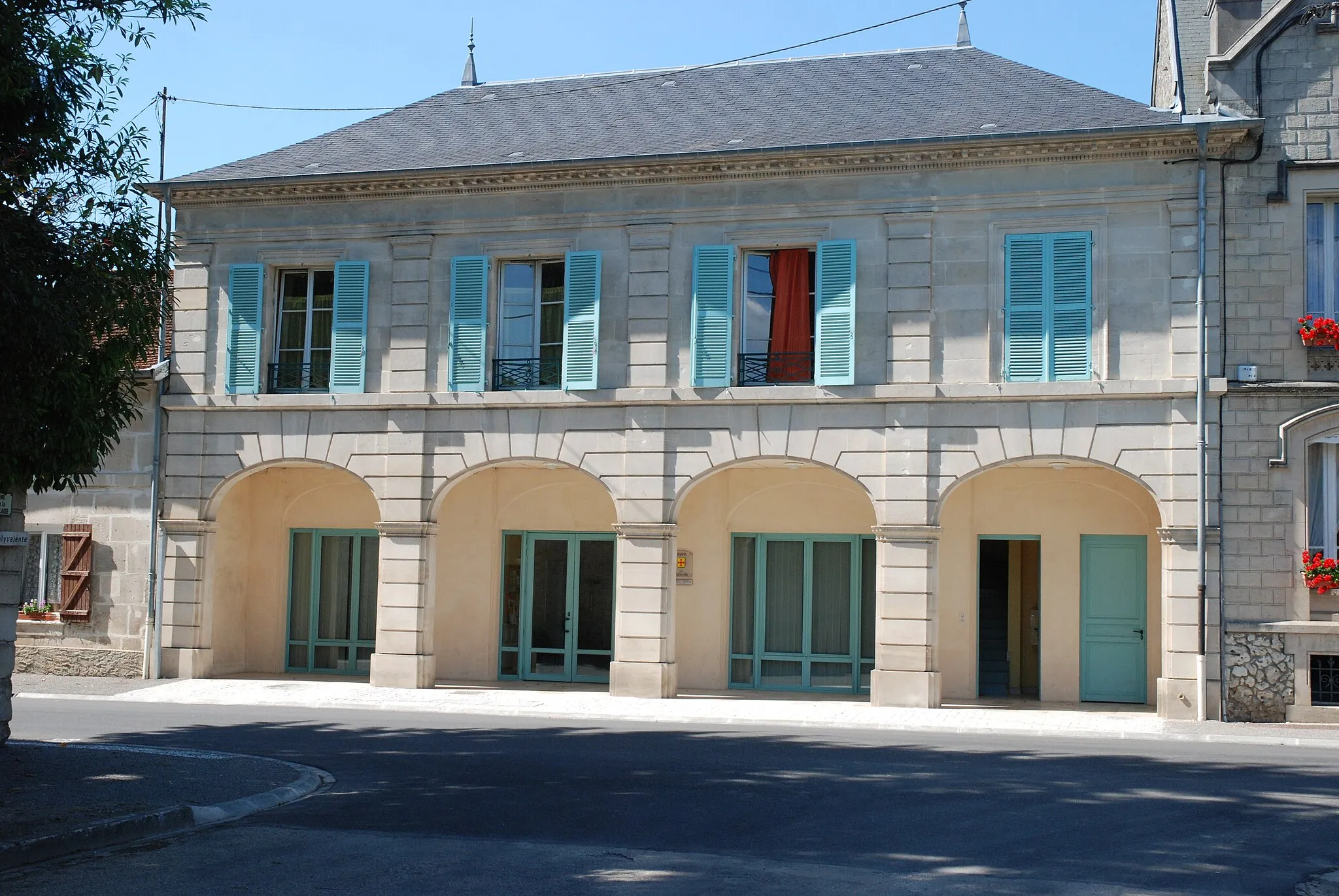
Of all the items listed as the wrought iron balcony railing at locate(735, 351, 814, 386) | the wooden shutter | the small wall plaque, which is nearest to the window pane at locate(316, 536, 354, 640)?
the wooden shutter

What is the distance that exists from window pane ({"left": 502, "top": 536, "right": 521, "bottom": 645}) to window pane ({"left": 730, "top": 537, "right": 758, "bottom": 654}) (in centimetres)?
332

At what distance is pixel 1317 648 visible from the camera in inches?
623

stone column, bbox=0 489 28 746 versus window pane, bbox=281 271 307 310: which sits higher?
window pane, bbox=281 271 307 310

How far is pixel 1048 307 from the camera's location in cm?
1691

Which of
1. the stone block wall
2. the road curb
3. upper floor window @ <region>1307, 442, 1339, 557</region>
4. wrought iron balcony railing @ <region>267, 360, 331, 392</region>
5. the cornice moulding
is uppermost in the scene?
the cornice moulding

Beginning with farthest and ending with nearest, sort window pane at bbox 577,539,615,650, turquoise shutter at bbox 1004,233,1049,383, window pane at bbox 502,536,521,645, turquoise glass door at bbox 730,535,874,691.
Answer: window pane at bbox 502,536,521,645
window pane at bbox 577,539,615,650
turquoise glass door at bbox 730,535,874,691
turquoise shutter at bbox 1004,233,1049,383

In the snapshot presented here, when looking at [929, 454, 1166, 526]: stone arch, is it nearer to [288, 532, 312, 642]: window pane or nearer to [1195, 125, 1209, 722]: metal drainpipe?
[1195, 125, 1209, 722]: metal drainpipe

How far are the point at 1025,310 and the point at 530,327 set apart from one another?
6.81m

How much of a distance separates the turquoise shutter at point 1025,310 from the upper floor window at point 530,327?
6.11 m

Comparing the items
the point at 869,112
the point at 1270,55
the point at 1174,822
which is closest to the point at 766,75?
the point at 869,112

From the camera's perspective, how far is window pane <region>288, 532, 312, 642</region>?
21250 millimetres

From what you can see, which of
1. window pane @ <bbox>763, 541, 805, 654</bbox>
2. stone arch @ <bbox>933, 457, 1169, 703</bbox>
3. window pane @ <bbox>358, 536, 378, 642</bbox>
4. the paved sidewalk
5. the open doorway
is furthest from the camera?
window pane @ <bbox>358, 536, 378, 642</bbox>

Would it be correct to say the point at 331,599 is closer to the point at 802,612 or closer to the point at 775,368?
the point at 802,612

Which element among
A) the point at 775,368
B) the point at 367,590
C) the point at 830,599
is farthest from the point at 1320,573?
the point at 367,590
